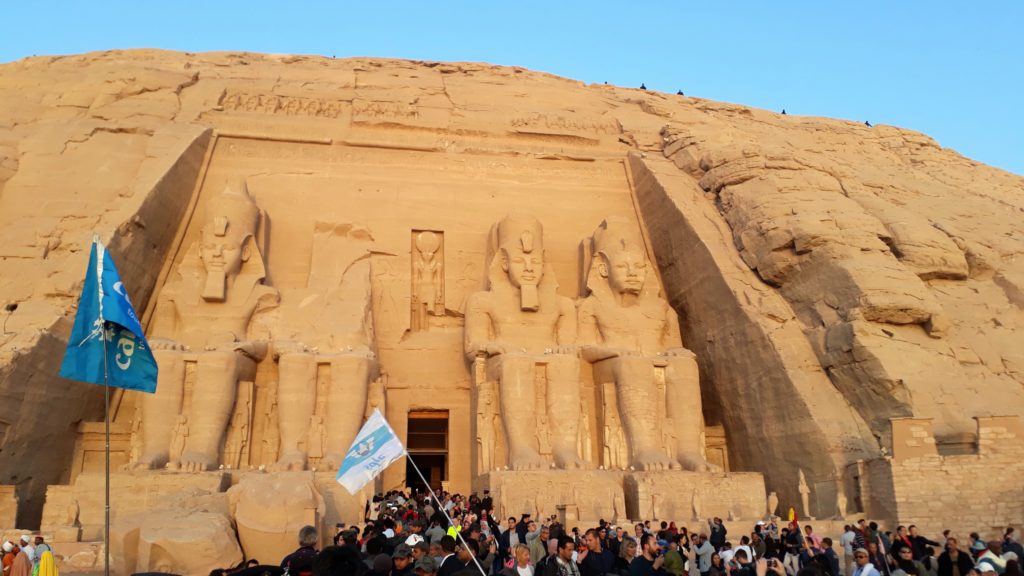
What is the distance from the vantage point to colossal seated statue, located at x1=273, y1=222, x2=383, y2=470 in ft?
30.7

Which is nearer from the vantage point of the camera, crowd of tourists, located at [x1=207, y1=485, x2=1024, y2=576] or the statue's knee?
crowd of tourists, located at [x1=207, y1=485, x2=1024, y2=576]

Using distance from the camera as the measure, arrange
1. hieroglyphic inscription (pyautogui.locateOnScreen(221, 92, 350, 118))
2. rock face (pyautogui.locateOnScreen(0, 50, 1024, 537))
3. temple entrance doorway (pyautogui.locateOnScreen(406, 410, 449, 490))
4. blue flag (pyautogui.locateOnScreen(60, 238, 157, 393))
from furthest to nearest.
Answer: hieroglyphic inscription (pyautogui.locateOnScreen(221, 92, 350, 118)), temple entrance doorway (pyautogui.locateOnScreen(406, 410, 449, 490)), rock face (pyautogui.locateOnScreen(0, 50, 1024, 537)), blue flag (pyautogui.locateOnScreen(60, 238, 157, 393))

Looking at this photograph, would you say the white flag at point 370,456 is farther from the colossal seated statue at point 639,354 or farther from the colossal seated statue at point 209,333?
the colossal seated statue at point 639,354

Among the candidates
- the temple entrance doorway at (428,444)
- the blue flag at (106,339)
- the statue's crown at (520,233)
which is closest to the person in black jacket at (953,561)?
the blue flag at (106,339)

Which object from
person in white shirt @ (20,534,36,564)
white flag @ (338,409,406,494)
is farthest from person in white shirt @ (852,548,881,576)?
person in white shirt @ (20,534,36,564)

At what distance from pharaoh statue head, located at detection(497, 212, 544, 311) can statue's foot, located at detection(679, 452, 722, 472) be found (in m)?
2.51

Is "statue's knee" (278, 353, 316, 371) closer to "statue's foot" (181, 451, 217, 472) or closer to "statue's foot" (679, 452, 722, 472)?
"statue's foot" (181, 451, 217, 472)

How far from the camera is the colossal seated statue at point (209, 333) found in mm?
8953

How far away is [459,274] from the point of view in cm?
1173

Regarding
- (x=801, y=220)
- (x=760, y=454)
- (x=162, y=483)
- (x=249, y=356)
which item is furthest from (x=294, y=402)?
(x=801, y=220)

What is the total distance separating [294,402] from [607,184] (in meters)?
6.07

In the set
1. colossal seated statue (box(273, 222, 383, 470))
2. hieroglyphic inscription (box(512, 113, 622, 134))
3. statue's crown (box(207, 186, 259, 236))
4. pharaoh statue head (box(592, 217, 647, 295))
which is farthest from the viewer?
hieroglyphic inscription (box(512, 113, 622, 134))

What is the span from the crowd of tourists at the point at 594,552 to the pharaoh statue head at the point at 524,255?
10.6ft

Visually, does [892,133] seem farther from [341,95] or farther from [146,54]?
[146,54]
